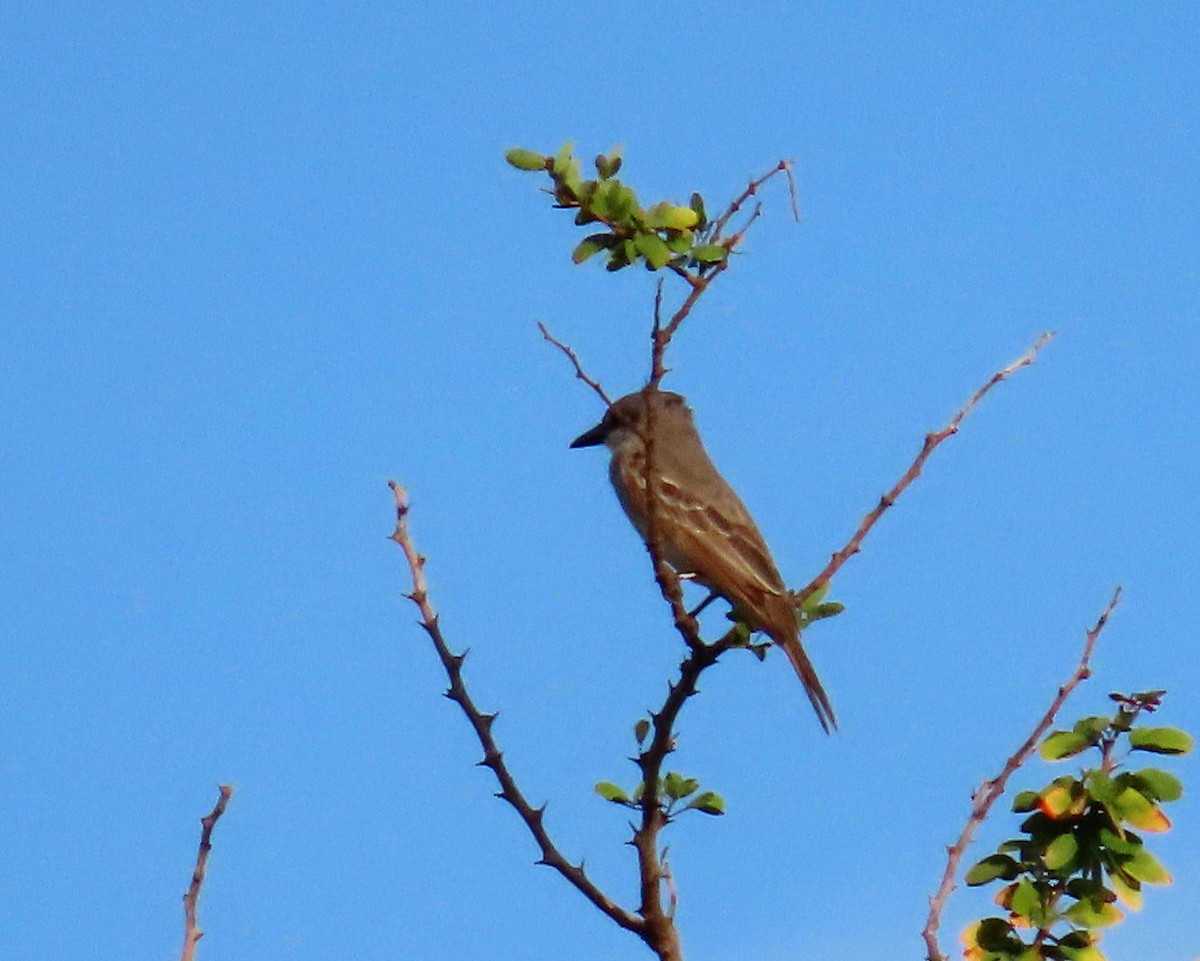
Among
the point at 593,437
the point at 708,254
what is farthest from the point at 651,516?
the point at 593,437

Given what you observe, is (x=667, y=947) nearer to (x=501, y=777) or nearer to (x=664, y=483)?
(x=501, y=777)

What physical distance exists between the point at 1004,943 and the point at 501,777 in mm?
1345

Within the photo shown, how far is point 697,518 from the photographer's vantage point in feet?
30.2

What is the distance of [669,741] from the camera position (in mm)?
5227

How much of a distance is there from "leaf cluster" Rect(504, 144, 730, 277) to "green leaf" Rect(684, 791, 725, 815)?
5.02 ft

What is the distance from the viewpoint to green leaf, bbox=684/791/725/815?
514cm

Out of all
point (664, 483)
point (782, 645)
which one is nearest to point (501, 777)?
point (782, 645)

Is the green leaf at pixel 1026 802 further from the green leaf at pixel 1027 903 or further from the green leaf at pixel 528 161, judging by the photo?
the green leaf at pixel 528 161

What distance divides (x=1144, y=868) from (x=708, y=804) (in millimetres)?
1263

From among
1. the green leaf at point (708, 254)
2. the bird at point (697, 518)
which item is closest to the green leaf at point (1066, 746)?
the green leaf at point (708, 254)

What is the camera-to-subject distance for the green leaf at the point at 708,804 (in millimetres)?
5145

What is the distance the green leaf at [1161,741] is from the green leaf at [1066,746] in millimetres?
131

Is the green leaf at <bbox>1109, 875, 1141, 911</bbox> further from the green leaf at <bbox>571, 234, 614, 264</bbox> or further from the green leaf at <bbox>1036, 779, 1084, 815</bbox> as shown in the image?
the green leaf at <bbox>571, 234, 614, 264</bbox>

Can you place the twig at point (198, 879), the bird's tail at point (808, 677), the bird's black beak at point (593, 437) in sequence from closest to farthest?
the twig at point (198, 879), the bird's tail at point (808, 677), the bird's black beak at point (593, 437)
